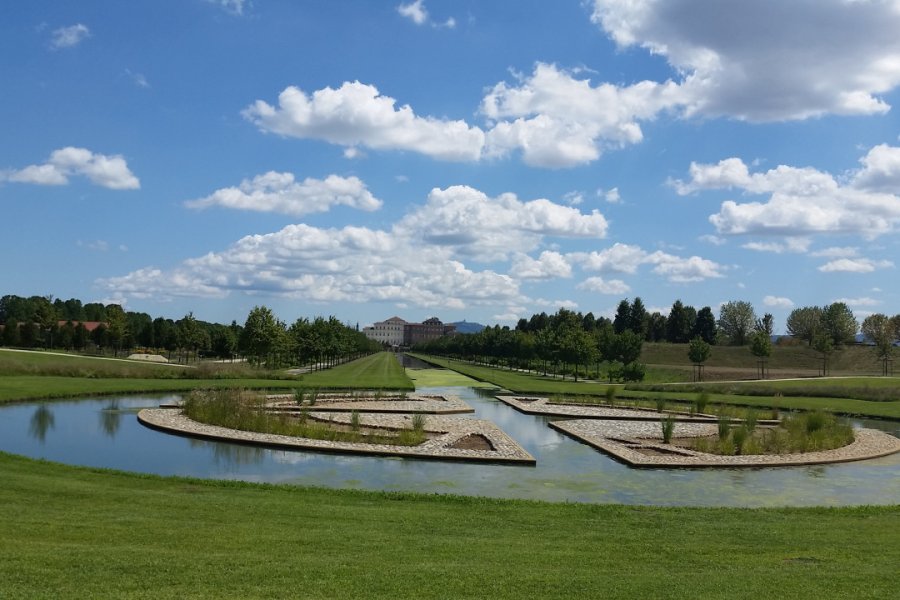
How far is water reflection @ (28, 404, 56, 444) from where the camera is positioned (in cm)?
2075

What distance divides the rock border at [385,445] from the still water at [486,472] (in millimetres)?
462

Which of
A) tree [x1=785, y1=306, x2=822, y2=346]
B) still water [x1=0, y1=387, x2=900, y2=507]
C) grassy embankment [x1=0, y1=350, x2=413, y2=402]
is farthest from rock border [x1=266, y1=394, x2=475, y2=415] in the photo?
tree [x1=785, y1=306, x2=822, y2=346]

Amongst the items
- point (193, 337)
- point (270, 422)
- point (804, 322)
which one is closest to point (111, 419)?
point (270, 422)

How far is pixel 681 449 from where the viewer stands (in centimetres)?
2198

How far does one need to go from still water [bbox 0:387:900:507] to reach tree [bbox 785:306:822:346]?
11285cm

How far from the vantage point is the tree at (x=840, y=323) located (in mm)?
114062

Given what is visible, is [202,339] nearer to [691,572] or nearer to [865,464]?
[865,464]

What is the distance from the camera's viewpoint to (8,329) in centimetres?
8981

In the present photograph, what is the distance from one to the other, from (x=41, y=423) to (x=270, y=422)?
7.54 m

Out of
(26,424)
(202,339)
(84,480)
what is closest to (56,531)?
(84,480)

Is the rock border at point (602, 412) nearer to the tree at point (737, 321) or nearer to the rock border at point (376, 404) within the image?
the rock border at point (376, 404)

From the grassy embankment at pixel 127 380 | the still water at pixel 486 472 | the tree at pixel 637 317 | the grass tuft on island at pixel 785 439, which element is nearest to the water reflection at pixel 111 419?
the still water at pixel 486 472

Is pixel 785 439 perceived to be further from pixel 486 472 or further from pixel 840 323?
pixel 840 323

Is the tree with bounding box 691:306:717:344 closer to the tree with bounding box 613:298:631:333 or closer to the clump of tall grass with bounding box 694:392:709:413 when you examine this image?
the tree with bounding box 613:298:631:333
